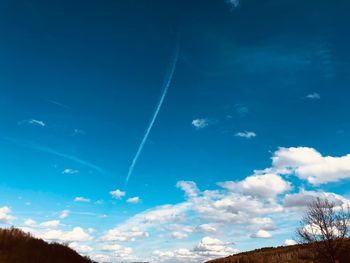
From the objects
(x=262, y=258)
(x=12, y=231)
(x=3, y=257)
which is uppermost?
(x=262, y=258)

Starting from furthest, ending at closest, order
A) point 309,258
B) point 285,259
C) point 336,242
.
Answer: point 285,259, point 309,258, point 336,242

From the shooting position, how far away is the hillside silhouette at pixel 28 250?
19.3m

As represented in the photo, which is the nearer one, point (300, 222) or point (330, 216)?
point (330, 216)

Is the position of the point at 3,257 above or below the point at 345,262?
below

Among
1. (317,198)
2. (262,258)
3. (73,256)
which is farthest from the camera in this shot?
(262,258)

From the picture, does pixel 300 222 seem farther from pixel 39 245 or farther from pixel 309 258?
pixel 39 245

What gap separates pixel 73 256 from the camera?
2628 cm

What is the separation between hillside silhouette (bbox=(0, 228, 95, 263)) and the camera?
758 inches

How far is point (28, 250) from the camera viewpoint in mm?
20781

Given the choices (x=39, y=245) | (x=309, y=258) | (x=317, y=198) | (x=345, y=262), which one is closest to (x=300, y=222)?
(x=317, y=198)

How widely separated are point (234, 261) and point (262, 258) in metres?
6.99

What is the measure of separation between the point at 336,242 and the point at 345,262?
7508 millimetres

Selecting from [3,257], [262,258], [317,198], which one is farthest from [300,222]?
[3,257]

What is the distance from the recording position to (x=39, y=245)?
23.1 m
